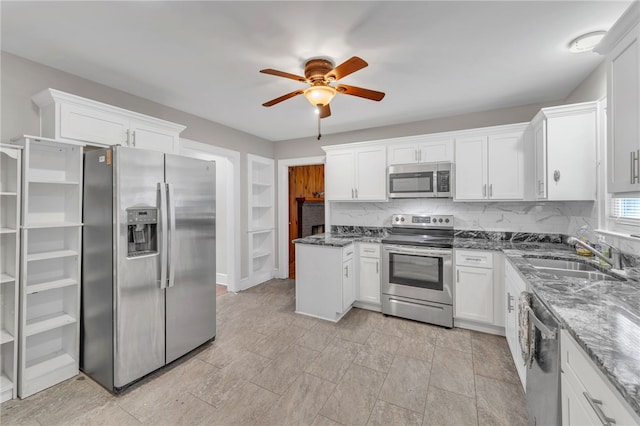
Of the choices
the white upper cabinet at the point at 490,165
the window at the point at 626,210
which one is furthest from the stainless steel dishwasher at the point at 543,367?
the white upper cabinet at the point at 490,165

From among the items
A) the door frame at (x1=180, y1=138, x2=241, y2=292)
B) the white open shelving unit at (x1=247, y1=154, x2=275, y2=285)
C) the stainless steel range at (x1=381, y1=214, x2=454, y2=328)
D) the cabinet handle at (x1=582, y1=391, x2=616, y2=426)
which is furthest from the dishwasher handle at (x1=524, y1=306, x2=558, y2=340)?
the white open shelving unit at (x1=247, y1=154, x2=275, y2=285)

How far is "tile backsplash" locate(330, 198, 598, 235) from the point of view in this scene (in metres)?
2.92

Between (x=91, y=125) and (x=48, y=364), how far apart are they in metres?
1.96

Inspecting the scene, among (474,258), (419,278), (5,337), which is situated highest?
(474,258)

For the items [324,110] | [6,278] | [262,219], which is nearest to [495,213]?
[324,110]

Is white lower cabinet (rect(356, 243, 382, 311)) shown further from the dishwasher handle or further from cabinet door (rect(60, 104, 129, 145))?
cabinet door (rect(60, 104, 129, 145))

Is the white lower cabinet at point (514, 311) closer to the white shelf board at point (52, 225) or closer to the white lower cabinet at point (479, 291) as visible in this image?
the white lower cabinet at point (479, 291)

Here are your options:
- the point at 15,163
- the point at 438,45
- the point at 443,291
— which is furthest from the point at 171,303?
the point at 438,45

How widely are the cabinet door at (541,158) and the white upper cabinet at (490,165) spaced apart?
7.9 inches

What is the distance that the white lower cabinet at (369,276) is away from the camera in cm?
347

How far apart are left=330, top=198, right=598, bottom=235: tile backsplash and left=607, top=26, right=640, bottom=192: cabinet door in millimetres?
1495

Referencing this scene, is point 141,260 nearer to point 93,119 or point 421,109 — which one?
point 93,119

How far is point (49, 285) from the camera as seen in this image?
6.86 ft

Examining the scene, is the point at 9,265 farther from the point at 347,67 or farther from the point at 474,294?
the point at 474,294
